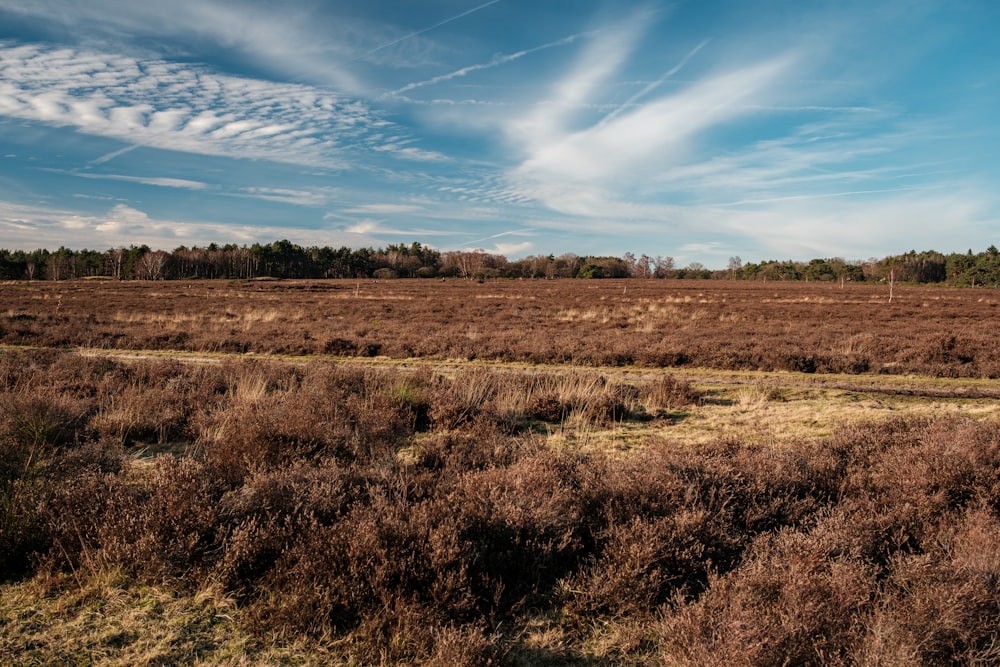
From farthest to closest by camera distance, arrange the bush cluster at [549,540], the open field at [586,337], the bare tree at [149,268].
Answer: the bare tree at [149,268] < the open field at [586,337] < the bush cluster at [549,540]

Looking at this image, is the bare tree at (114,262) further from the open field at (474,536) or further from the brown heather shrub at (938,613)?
the brown heather shrub at (938,613)

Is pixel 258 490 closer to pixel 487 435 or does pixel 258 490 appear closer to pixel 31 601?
pixel 31 601

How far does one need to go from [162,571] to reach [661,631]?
3.48m

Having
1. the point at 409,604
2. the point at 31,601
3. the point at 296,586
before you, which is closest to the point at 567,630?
the point at 409,604

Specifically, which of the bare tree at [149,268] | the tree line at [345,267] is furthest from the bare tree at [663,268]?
the bare tree at [149,268]

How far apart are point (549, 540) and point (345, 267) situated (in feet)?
401

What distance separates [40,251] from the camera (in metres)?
117

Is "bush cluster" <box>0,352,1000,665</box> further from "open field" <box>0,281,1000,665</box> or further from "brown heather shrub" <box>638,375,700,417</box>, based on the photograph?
"brown heather shrub" <box>638,375,700,417</box>

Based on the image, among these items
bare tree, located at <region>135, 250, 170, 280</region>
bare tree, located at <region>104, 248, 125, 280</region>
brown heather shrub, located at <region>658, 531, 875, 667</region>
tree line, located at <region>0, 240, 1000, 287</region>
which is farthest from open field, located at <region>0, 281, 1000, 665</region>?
bare tree, located at <region>104, 248, 125, 280</region>

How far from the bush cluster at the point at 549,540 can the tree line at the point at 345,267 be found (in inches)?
3449

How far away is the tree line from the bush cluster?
8762 centimetres

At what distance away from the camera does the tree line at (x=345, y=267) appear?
339ft

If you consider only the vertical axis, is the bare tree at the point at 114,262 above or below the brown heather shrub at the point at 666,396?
above

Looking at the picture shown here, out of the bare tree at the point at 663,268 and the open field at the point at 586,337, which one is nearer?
the open field at the point at 586,337
